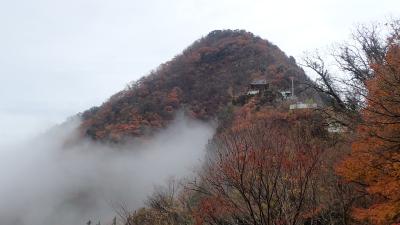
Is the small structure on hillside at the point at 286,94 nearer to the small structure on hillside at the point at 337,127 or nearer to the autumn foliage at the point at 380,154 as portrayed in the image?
the small structure on hillside at the point at 337,127

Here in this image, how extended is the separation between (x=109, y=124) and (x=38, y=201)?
78.8 ft

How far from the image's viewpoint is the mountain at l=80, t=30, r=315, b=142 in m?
70.1

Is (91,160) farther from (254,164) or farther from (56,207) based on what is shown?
(254,164)

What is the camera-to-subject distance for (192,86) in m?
77.0

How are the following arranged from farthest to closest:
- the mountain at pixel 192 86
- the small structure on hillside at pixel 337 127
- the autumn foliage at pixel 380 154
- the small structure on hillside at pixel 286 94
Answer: the mountain at pixel 192 86
the small structure on hillside at pixel 286 94
the small structure on hillside at pixel 337 127
the autumn foliage at pixel 380 154

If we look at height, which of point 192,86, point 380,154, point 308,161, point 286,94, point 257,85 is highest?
point 308,161

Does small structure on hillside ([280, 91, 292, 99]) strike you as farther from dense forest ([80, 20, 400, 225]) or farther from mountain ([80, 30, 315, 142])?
mountain ([80, 30, 315, 142])

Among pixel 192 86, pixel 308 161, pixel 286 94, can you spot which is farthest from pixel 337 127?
pixel 192 86

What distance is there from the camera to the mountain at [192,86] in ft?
230

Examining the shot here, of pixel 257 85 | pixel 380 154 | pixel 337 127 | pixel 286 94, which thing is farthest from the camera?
pixel 257 85

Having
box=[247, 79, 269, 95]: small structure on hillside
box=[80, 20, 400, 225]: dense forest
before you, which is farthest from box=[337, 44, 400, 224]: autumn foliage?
box=[247, 79, 269, 95]: small structure on hillside

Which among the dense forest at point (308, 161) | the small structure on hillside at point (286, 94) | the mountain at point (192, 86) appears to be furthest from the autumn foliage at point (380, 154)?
the mountain at point (192, 86)

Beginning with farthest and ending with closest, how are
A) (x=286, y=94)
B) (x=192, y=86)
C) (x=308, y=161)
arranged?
(x=192, y=86), (x=286, y=94), (x=308, y=161)

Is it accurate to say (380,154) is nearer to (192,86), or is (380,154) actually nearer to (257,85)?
(257,85)
